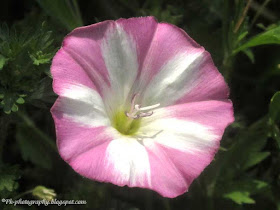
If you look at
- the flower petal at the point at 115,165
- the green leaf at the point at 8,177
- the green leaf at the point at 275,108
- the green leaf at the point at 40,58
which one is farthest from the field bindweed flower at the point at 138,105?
the green leaf at the point at 8,177

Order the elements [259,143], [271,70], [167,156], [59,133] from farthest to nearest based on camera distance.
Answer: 1. [271,70]
2. [259,143]
3. [167,156]
4. [59,133]

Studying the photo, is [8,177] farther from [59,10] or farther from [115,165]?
[59,10]

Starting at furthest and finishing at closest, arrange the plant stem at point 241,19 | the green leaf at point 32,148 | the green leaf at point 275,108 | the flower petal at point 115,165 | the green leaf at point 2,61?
the green leaf at point 32,148
the plant stem at point 241,19
the green leaf at point 275,108
the green leaf at point 2,61
the flower petal at point 115,165

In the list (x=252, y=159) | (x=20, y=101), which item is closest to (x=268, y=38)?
(x=252, y=159)

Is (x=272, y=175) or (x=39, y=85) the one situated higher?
(x=39, y=85)

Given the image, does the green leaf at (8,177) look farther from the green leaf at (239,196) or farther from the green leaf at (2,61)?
the green leaf at (239,196)

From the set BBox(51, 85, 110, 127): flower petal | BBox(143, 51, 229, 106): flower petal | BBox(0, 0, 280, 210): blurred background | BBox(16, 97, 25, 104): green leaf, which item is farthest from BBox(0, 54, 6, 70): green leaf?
BBox(143, 51, 229, 106): flower petal

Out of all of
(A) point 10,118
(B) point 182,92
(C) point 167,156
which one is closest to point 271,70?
(B) point 182,92

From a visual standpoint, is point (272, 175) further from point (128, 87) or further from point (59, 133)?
point (59, 133)
